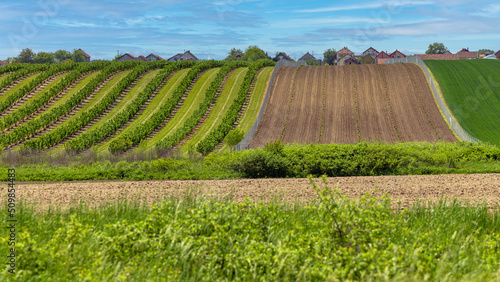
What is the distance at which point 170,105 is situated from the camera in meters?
52.8

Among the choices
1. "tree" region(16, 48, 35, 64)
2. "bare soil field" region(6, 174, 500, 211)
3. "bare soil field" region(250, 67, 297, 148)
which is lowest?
"bare soil field" region(6, 174, 500, 211)

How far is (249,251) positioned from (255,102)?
44797 mm

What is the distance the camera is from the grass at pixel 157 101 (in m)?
44.4

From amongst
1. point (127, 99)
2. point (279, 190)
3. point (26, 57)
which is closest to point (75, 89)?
point (127, 99)

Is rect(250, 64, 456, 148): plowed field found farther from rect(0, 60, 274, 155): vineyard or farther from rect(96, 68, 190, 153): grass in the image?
rect(96, 68, 190, 153): grass

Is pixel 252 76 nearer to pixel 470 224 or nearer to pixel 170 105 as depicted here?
pixel 170 105

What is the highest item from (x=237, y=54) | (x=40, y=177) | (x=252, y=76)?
(x=237, y=54)

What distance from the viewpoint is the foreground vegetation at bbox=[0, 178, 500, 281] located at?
8.60 metres

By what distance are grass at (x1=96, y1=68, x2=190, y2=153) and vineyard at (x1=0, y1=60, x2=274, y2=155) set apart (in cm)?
13

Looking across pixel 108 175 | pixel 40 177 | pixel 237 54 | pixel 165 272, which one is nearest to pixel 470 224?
pixel 165 272

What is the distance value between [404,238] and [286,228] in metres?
2.82

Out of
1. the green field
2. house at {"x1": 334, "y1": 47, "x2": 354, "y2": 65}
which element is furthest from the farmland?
house at {"x1": 334, "y1": 47, "x2": 354, "y2": 65}

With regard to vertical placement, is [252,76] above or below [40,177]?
above

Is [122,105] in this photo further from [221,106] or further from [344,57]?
[344,57]
